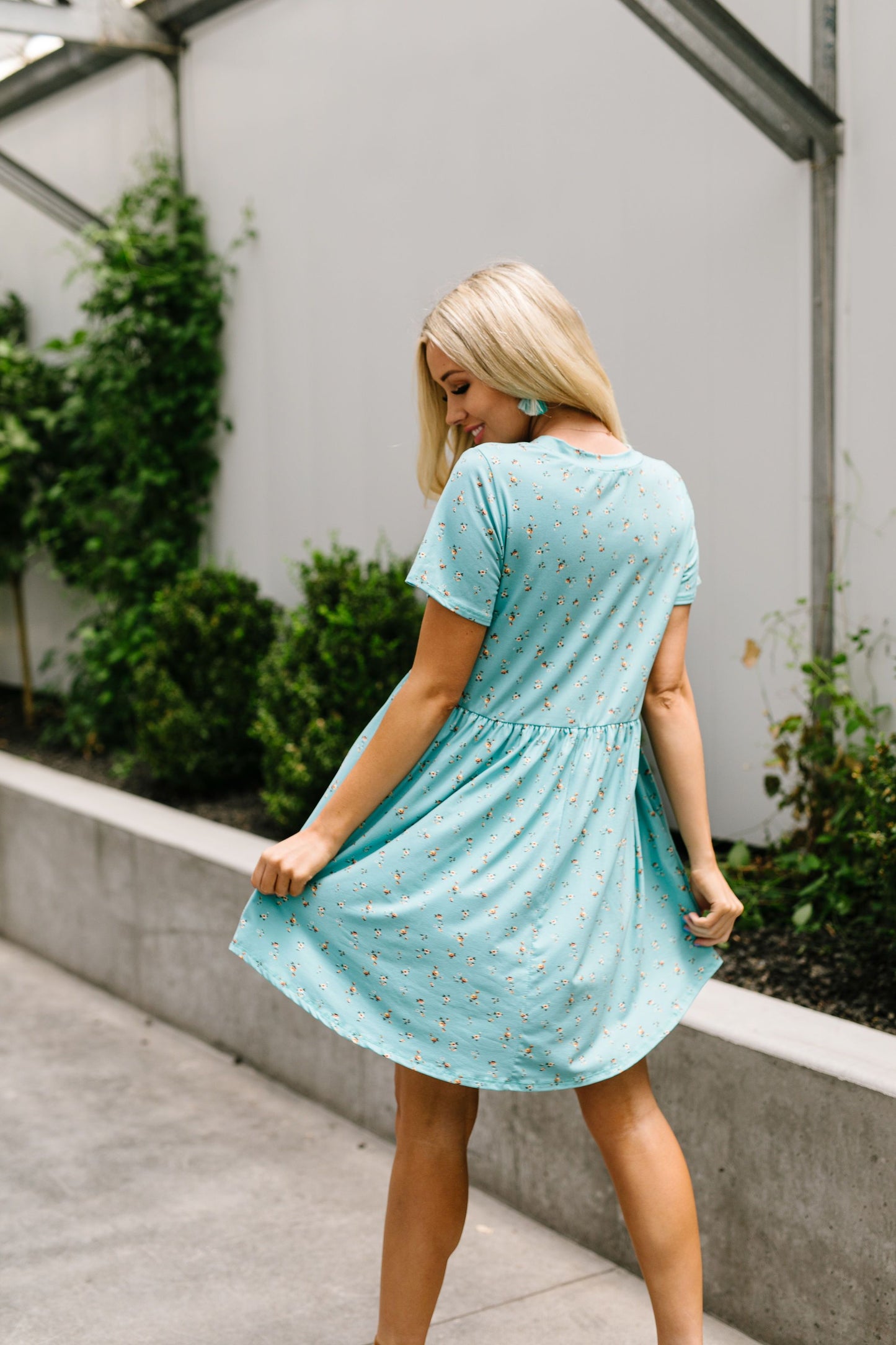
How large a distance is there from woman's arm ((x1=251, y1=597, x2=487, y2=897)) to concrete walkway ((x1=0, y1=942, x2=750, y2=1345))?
115 cm

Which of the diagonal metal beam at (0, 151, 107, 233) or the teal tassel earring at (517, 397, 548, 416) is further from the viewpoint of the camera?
the diagonal metal beam at (0, 151, 107, 233)

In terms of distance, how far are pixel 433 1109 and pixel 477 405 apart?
999 millimetres

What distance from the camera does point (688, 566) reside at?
1.98 metres

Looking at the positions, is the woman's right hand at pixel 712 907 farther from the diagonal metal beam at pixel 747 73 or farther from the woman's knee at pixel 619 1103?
the diagonal metal beam at pixel 747 73

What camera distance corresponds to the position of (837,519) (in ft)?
11.3

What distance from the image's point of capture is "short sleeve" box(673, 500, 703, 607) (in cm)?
194

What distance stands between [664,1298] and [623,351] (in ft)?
9.05

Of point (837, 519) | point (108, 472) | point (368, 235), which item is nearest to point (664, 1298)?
point (837, 519)

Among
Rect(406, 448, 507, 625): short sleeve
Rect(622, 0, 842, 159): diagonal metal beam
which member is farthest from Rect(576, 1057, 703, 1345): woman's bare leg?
Rect(622, 0, 842, 159): diagonal metal beam

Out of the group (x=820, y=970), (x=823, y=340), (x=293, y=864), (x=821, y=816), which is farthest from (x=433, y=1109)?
(x=823, y=340)

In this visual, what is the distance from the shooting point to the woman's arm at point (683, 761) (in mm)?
1997

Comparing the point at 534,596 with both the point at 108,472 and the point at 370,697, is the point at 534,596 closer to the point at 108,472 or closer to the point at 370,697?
the point at 370,697

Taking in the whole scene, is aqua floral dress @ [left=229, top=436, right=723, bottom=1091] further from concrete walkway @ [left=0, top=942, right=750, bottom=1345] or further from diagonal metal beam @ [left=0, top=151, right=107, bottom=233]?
diagonal metal beam @ [left=0, top=151, right=107, bottom=233]

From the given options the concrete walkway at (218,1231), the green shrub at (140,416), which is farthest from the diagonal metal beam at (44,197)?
the concrete walkway at (218,1231)
